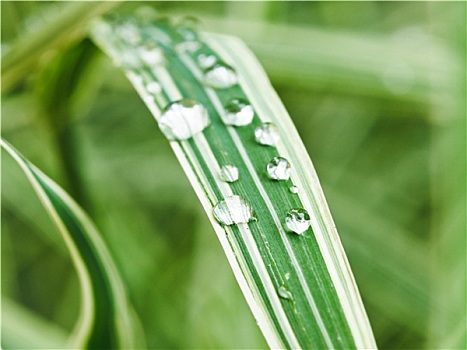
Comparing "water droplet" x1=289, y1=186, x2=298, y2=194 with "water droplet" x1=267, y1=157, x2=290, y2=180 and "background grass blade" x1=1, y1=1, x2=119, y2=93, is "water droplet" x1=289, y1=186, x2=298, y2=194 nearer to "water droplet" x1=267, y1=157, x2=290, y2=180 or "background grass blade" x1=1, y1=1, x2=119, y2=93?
"water droplet" x1=267, y1=157, x2=290, y2=180

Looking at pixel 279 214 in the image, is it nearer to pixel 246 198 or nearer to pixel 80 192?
pixel 246 198

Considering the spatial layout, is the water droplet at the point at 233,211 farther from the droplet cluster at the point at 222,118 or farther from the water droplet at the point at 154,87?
the water droplet at the point at 154,87

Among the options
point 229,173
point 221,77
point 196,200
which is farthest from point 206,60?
point 196,200

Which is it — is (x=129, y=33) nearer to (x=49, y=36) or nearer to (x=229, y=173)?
(x=49, y=36)

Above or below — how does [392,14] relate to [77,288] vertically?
above

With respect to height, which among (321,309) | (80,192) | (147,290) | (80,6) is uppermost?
(80,6)

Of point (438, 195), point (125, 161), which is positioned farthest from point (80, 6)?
point (438, 195)

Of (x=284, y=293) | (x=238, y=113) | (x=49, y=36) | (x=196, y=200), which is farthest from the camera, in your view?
(x=196, y=200)

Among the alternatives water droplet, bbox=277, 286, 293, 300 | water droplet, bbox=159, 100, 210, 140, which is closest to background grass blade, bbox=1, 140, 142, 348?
water droplet, bbox=159, 100, 210, 140
